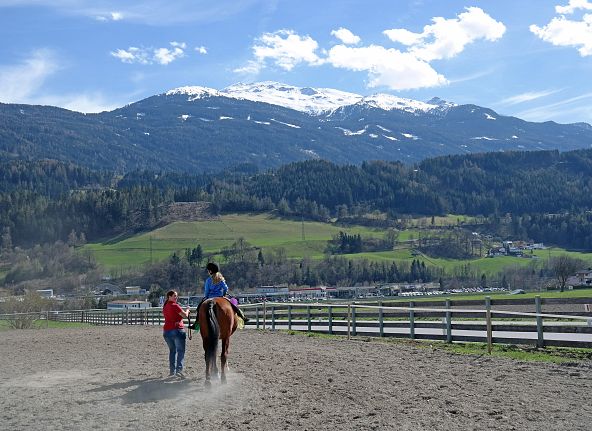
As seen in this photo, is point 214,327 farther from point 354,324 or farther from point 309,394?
point 354,324

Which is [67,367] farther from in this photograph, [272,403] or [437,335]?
[437,335]

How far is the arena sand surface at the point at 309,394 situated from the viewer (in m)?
10.2

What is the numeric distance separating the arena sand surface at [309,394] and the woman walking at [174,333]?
357 millimetres

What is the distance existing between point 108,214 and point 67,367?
168 metres

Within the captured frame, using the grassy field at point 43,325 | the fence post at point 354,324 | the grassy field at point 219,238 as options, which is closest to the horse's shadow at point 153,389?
the fence post at point 354,324

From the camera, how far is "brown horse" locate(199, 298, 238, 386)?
13359 millimetres

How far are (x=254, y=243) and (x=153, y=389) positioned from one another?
13890 cm

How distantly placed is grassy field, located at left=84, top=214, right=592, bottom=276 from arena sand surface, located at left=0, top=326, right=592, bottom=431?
121m

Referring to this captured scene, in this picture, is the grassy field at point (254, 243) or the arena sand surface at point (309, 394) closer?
the arena sand surface at point (309, 394)

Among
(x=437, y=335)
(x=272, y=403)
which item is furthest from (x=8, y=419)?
(x=437, y=335)

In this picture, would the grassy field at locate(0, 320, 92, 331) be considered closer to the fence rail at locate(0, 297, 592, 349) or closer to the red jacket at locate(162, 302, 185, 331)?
the fence rail at locate(0, 297, 592, 349)

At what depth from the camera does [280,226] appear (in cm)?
18350

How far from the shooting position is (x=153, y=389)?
43.1 ft

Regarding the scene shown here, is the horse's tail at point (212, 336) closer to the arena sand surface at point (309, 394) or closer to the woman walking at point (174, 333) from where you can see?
the arena sand surface at point (309, 394)
